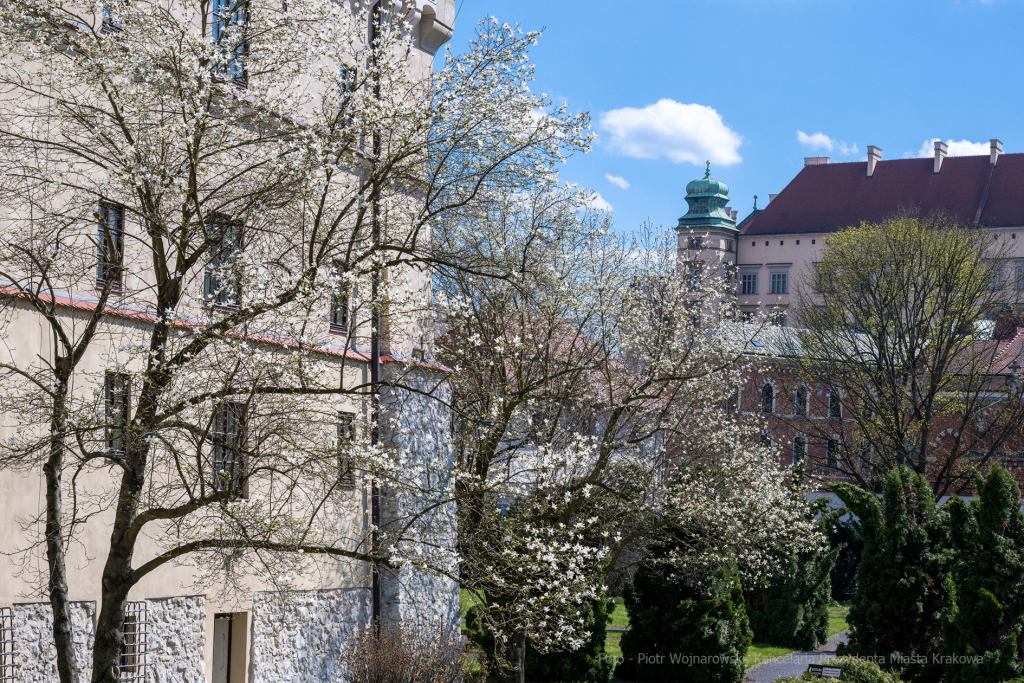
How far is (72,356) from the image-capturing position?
1034 centimetres

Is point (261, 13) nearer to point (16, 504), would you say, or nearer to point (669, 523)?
point (16, 504)

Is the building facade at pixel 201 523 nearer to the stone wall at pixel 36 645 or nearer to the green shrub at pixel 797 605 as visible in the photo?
the stone wall at pixel 36 645

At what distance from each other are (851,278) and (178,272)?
3175 centimetres

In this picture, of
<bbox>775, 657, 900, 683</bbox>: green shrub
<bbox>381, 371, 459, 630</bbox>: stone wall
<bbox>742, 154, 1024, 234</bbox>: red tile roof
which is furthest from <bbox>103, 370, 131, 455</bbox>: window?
<bbox>742, 154, 1024, 234</bbox>: red tile roof

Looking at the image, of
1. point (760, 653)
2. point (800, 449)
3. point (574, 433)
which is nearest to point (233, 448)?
point (574, 433)

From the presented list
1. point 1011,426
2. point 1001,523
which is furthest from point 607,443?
point 1011,426

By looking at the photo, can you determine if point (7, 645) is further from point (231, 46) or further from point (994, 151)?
point (994, 151)

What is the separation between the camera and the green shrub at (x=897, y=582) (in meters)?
18.5

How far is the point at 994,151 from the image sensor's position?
255 feet

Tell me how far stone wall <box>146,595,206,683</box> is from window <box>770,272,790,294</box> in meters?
73.8

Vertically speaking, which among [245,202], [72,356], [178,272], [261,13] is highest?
[261,13]

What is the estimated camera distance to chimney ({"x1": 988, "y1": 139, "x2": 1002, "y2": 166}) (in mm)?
77375

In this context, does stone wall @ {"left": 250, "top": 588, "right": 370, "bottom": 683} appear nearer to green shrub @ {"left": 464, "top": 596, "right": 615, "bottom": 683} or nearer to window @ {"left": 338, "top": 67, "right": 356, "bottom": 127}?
green shrub @ {"left": 464, "top": 596, "right": 615, "bottom": 683}

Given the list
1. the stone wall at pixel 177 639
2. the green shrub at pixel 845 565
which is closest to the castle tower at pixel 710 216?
the green shrub at pixel 845 565
